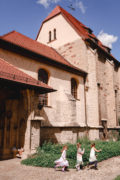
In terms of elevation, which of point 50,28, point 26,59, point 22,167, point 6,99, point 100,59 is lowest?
point 22,167

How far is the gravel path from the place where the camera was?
228 inches

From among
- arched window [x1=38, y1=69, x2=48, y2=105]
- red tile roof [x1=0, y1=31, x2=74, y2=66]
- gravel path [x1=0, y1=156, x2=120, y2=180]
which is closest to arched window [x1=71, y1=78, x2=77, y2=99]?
red tile roof [x1=0, y1=31, x2=74, y2=66]

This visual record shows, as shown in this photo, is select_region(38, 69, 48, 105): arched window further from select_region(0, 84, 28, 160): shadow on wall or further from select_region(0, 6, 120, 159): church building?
select_region(0, 84, 28, 160): shadow on wall

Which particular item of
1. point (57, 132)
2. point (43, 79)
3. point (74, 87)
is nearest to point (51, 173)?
point (57, 132)

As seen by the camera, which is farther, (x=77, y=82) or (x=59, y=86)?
(x=77, y=82)

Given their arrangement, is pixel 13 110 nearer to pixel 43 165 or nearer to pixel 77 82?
pixel 43 165

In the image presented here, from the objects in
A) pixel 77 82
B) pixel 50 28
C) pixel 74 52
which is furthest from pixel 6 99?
pixel 50 28

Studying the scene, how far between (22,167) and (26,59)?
23.3ft

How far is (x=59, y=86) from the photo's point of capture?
13625mm

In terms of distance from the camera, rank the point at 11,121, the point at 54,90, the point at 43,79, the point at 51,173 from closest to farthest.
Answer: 1. the point at 51,173
2. the point at 54,90
3. the point at 11,121
4. the point at 43,79

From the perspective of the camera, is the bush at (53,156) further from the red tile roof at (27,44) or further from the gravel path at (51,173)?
the red tile roof at (27,44)

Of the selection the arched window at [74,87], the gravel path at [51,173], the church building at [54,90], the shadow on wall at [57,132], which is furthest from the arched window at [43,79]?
the gravel path at [51,173]

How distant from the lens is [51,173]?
6.25 meters

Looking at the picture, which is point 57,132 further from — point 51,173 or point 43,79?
point 51,173
